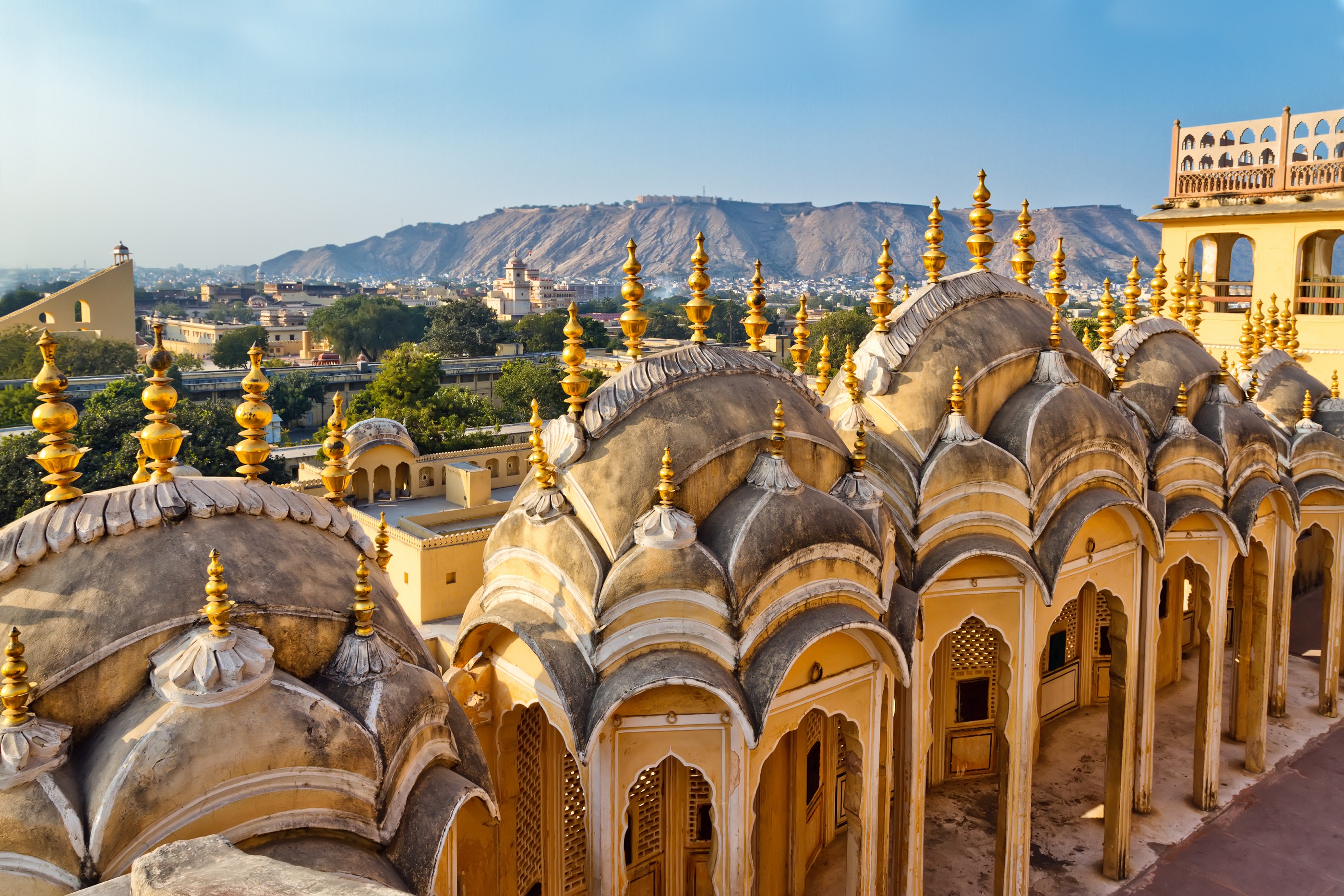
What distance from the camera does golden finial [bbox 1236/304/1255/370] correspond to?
1623cm

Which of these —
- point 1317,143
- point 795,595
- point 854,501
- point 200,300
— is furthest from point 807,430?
point 200,300

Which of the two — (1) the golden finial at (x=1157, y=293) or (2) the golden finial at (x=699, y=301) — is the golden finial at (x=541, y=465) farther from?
(1) the golden finial at (x=1157, y=293)

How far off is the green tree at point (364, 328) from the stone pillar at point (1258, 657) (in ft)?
293

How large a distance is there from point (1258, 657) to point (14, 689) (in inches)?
630

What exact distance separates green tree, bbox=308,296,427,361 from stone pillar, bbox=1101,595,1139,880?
90.8 meters

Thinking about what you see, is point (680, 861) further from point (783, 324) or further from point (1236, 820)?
point (783, 324)

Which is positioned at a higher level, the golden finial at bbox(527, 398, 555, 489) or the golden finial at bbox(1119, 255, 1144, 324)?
the golden finial at bbox(1119, 255, 1144, 324)

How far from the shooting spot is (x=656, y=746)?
783cm

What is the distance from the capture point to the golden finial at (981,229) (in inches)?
472

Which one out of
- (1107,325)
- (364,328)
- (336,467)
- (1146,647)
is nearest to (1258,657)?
(1146,647)

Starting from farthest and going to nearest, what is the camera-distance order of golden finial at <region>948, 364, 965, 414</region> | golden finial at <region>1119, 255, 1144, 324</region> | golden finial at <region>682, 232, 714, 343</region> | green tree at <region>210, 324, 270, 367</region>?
green tree at <region>210, 324, 270, 367</region> < golden finial at <region>1119, 255, 1144, 324</region> < golden finial at <region>948, 364, 965, 414</region> < golden finial at <region>682, 232, 714, 343</region>

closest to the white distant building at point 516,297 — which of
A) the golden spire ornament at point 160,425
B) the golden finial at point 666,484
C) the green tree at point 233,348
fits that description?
the green tree at point 233,348

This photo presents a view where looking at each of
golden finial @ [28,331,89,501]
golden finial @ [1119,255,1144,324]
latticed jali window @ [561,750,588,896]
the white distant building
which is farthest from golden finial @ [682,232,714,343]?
the white distant building

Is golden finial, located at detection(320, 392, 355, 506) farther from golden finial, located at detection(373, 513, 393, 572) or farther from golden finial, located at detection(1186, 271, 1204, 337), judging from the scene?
golden finial, located at detection(1186, 271, 1204, 337)
